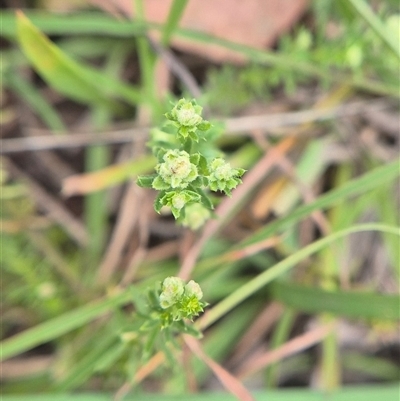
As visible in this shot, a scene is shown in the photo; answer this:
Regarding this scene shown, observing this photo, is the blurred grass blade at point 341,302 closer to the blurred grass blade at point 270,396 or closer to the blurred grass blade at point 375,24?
the blurred grass blade at point 270,396

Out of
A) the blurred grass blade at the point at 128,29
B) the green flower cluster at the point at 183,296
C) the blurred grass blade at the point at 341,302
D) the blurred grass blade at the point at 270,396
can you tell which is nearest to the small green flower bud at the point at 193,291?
the green flower cluster at the point at 183,296

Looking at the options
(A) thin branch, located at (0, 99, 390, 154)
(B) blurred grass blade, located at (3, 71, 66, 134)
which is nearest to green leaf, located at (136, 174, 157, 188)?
(A) thin branch, located at (0, 99, 390, 154)

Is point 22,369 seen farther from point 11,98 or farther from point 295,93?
point 295,93

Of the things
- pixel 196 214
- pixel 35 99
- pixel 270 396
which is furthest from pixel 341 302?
pixel 35 99

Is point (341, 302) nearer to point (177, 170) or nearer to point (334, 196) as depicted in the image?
point (334, 196)

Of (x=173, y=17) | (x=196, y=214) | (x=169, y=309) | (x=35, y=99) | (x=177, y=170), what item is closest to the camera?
(x=177, y=170)
